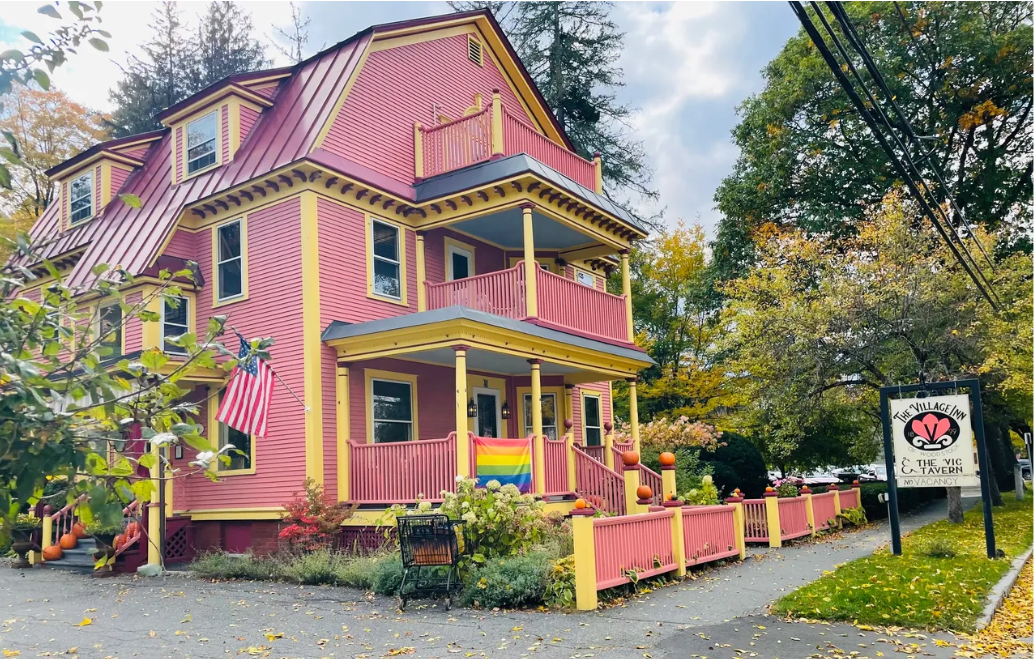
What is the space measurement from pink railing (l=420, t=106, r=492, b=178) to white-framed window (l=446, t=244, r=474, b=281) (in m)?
1.68

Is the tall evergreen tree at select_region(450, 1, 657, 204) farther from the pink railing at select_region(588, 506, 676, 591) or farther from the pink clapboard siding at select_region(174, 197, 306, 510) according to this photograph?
the pink railing at select_region(588, 506, 676, 591)

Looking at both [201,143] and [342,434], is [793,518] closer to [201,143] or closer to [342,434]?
[342,434]

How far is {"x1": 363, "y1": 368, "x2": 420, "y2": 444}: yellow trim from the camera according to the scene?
589 inches

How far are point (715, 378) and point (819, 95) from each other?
444 inches

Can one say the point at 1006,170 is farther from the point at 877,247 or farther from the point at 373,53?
the point at 373,53

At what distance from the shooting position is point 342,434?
558 inches

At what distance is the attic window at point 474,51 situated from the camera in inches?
797

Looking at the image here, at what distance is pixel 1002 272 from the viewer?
20.1 meters

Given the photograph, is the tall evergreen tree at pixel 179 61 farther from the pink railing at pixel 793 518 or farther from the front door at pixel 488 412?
the pink railing at pixel 793 518

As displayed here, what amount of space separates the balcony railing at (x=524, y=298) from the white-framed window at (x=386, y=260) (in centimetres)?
67

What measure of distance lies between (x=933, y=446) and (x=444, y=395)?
29.5ft

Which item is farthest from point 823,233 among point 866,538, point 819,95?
point 866,538

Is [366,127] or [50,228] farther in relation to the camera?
[50,228]

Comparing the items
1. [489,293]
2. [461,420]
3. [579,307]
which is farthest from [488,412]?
[461,420]
